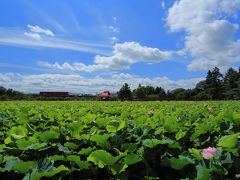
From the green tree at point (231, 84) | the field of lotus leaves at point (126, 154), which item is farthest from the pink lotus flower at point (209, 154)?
the green tree at point (231, 84)

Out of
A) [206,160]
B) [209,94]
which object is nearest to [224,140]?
[206,160]

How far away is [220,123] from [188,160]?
1.05 metres

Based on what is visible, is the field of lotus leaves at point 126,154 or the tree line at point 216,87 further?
the tree line at point 216,87

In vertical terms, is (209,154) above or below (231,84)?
below

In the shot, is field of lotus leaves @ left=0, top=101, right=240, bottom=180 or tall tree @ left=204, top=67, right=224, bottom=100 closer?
field of lotus leaves @ left=0, top=101, right=240, bottom=180

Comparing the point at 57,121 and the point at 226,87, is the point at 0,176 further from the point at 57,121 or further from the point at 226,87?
the point at 226,87

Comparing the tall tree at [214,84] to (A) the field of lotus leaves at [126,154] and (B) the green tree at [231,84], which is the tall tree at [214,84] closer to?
(B) the green tree at [231,84]

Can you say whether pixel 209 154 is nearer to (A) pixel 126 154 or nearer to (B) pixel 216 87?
(A) pixel 126 154

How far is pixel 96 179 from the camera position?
2.37m

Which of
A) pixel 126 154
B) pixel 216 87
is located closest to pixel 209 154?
pixel 126 154

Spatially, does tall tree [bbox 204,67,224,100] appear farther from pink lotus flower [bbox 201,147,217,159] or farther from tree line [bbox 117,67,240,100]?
pink lotus flower [bbox 201,147,217,159]

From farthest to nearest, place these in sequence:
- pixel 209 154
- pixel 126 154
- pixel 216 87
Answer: pixel 216 87 < pixel 126 154 < pixel 209 154

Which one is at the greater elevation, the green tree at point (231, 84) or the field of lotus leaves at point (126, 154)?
the green tree at point (231, 84)

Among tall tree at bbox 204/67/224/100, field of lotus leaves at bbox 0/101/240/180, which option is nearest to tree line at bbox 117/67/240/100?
tall tree at bbox 204/67/224/100
